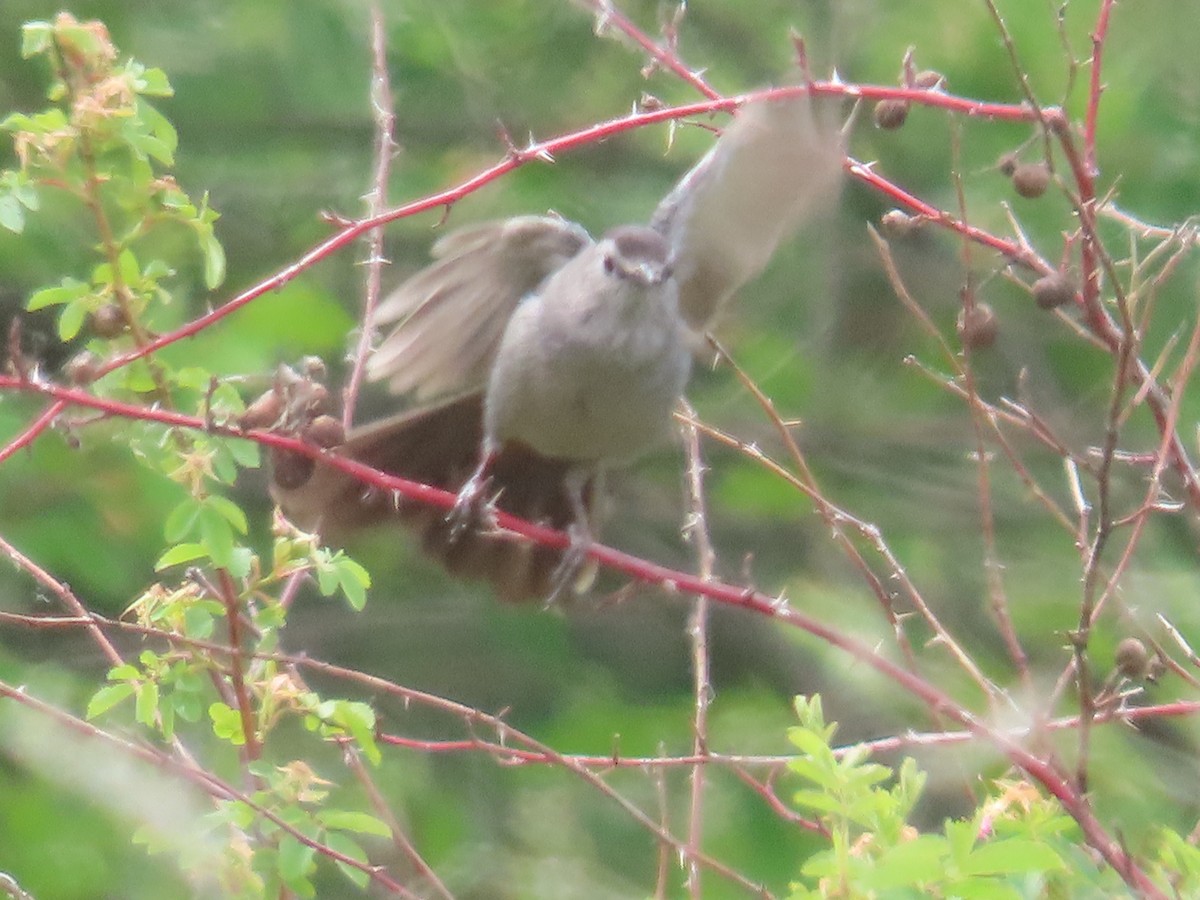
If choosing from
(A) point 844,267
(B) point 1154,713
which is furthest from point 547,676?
(B) point 1154,713

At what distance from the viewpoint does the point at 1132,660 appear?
1.94 metres

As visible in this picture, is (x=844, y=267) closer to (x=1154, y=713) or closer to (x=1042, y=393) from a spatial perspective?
(x=1042, y=393)

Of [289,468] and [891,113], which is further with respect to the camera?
[891,113]

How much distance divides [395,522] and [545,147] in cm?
141

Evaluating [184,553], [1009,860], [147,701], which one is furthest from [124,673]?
[1009,860]

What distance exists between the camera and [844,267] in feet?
17.4

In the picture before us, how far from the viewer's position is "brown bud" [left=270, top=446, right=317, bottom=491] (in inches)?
84.7

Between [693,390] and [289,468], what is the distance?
3137 mm

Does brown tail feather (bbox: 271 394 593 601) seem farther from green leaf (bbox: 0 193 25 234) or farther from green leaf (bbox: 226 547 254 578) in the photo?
green leaf (bbox: 0 193 25 234)

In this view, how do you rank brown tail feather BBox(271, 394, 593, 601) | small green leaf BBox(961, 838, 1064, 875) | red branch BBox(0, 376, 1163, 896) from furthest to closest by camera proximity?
brown tail feather BBox(271, 394, 593, 601) < red branch BBox(0, 376, 1163, 896) < small green leaf BBox(961, 838, 1064, 875)

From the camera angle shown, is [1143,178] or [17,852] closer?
[17,852]

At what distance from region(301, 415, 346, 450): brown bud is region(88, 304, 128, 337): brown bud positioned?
0.24 metres

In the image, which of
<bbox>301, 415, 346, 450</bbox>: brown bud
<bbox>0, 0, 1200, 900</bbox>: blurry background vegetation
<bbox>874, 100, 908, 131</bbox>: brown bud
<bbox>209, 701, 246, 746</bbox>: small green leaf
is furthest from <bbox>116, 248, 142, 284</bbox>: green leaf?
<bbox>0, 0, 1200, 900</bbox>: blurry background vegetation

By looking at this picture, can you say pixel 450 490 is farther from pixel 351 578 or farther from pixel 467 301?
pixel 351 578
